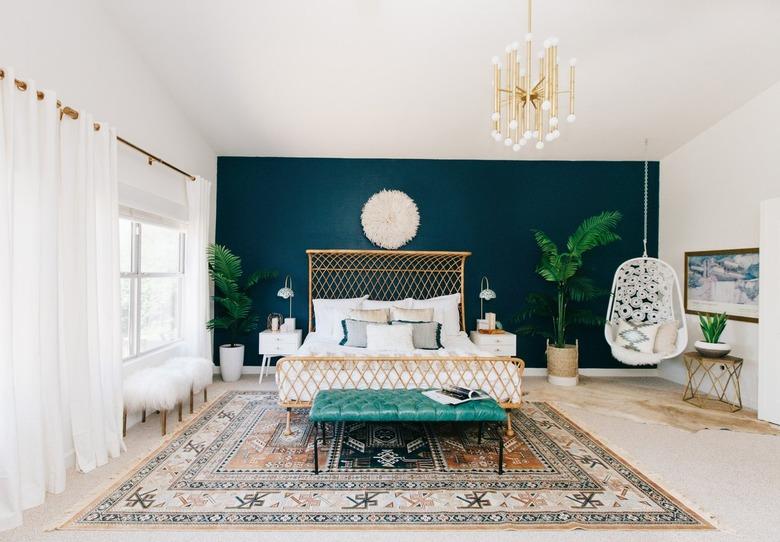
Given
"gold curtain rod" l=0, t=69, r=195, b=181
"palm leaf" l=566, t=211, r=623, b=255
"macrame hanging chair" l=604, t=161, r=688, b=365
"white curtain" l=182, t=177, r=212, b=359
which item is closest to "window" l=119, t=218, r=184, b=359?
"white curtain" l=182, t=177, r=212, b=359

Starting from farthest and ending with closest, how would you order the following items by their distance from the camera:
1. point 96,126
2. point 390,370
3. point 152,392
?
point 390,370 → point 152,392 → point 96,126

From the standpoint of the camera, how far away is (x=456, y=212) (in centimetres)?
578

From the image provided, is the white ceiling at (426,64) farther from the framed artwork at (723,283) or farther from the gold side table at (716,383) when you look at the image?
the gold side table at (716,383)

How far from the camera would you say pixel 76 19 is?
9.93 feet

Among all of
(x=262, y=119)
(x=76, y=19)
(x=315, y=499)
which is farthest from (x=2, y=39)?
(x=315, y=499)

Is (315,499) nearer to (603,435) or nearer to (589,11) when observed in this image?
(603,435)

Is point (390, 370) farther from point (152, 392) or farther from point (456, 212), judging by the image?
point (456, 212)

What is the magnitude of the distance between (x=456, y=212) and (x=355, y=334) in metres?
2.41

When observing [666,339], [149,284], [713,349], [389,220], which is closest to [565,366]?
[666,339]

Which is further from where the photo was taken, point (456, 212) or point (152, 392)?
point (456, 212)

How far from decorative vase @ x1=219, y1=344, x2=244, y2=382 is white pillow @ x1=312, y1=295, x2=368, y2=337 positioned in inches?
44.7

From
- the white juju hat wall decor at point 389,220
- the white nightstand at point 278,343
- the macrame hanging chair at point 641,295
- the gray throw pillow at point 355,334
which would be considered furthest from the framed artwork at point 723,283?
the white nightstand at point 278,343

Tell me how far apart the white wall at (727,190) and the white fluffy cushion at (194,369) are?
5663 mm

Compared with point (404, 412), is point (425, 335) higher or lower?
higher
